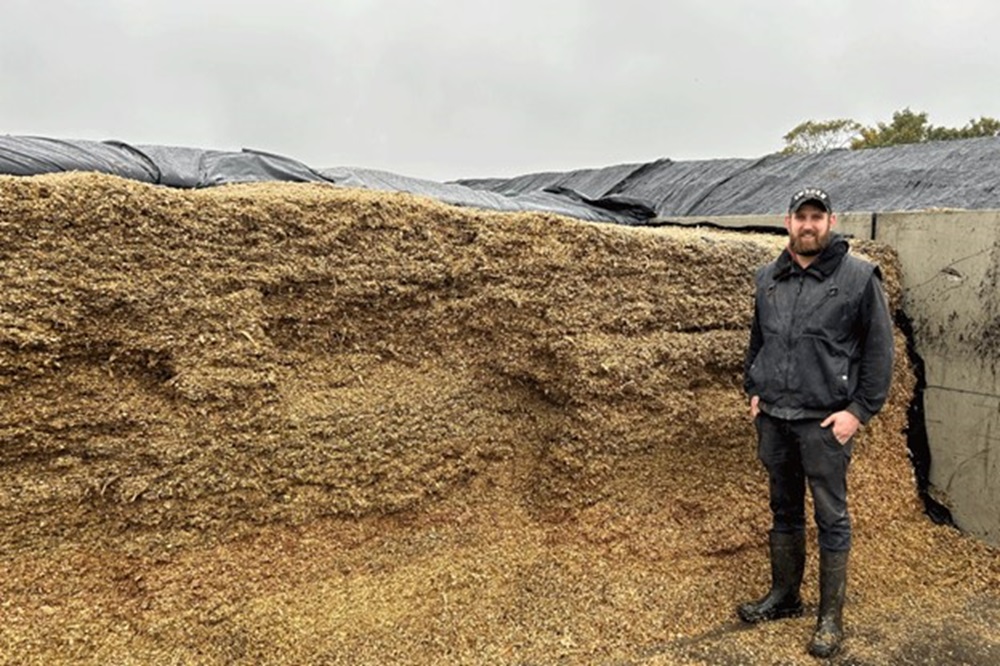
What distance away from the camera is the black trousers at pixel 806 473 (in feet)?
7.84

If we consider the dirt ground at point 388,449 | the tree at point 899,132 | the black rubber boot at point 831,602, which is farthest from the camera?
the tree at point 899,132

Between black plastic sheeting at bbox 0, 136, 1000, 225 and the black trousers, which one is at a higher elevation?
black plastic sheeting at bbox 0, 136, 1000, 225

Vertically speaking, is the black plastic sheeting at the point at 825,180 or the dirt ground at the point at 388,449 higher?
the black plastic sheeting at the point at 825,180

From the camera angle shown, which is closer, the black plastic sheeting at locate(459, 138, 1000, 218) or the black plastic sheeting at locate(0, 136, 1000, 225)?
the black plastic sheeting at locate(0, 136, 1000, 225)

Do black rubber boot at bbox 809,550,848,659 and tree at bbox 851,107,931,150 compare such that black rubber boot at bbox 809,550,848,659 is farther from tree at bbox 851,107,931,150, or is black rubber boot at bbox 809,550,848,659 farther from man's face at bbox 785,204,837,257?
tree at bbox 851,107,931,150

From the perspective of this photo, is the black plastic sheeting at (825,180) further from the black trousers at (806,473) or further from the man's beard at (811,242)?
the black trousers at (806,473)

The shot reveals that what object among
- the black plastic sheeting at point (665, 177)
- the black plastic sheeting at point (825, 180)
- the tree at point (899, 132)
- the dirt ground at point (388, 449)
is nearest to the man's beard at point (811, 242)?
the dirt ground at point (388, 449)

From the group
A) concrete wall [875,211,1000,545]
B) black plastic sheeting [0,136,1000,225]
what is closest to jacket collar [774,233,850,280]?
concrete wall [875,211,1000,545]

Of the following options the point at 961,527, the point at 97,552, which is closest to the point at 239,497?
the point at 97,552

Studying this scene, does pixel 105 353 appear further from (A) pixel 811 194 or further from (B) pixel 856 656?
(B) pixel 856 656

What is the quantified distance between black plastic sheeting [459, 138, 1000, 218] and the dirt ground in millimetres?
1803

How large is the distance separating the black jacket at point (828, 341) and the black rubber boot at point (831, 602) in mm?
550

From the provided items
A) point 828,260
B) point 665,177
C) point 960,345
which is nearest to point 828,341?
point 828,260

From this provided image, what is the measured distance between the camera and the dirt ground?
2.08 meters
